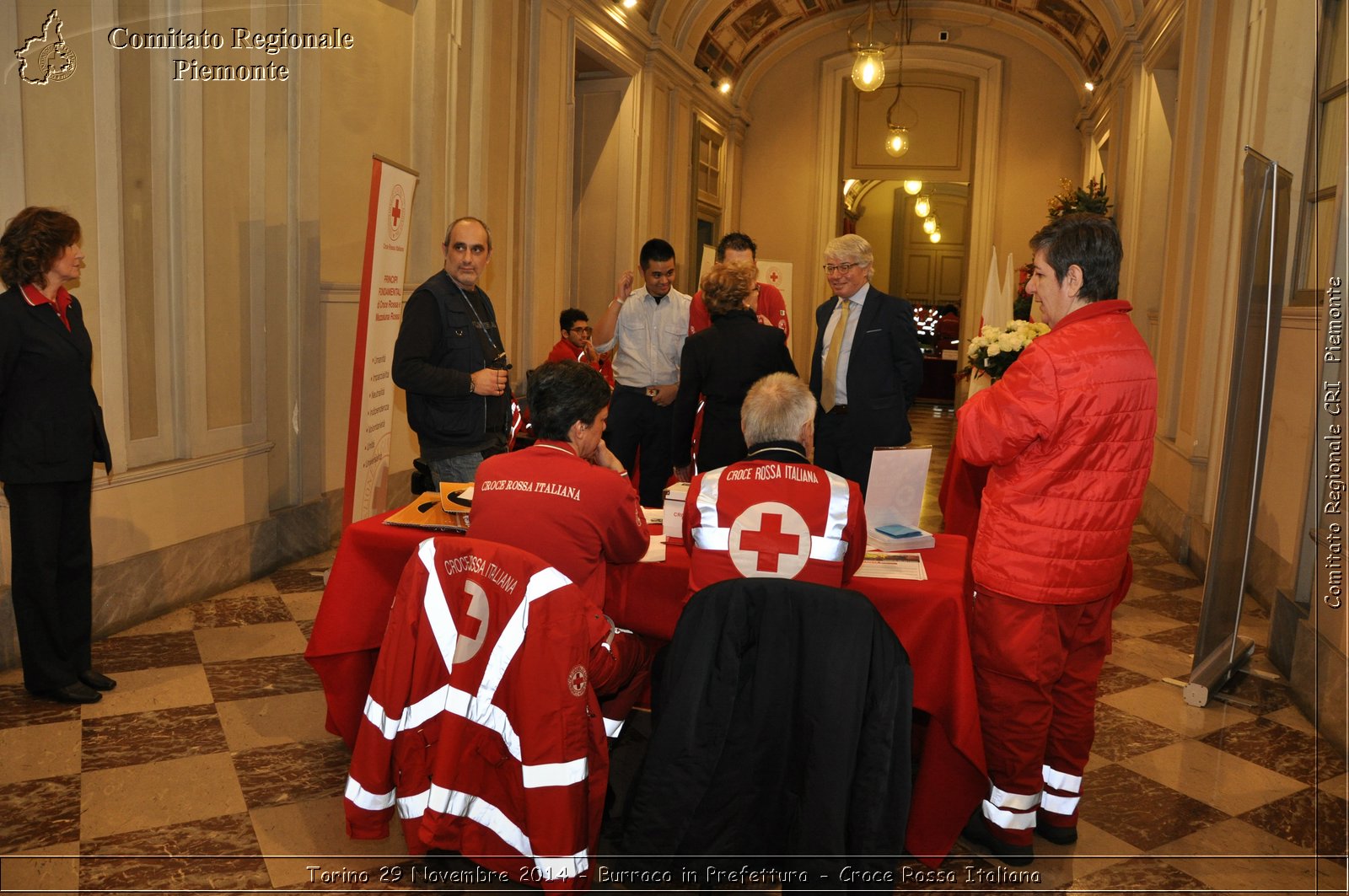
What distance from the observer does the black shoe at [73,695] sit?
3.44 metres

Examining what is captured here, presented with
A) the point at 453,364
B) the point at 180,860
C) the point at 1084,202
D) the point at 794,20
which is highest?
the point at 794,20

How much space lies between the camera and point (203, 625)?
430 centimetres

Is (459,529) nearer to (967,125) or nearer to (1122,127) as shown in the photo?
(1122,127)

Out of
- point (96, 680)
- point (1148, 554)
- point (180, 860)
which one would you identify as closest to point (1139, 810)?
point (180, 860)

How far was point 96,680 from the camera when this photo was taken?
11.6ft

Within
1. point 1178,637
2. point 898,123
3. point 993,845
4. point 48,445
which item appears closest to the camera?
point 993,845

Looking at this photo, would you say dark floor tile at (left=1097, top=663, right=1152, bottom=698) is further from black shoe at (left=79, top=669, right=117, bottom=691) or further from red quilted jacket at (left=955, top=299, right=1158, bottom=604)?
black shoe at (left=79, top=669, right=117, bottom=691)

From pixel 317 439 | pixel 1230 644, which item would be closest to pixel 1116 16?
pixel 1230 644

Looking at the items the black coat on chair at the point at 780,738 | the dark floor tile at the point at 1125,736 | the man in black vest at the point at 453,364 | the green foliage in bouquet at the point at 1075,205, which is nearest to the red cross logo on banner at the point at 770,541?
the black coat on chair at the point at 780,738

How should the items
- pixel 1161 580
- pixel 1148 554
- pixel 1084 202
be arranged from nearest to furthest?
pixel 1161 580 < pixel 1148 554 < pixel 1084 202

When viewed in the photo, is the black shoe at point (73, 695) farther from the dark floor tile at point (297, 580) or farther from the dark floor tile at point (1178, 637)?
the dark floor tile at point (1178, 637)

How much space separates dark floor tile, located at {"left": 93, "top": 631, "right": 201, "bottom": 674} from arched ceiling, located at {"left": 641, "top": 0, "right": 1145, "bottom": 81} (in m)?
7.63

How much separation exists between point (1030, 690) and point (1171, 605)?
10.1 feet

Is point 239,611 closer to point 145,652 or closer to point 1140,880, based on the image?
point 145,652
